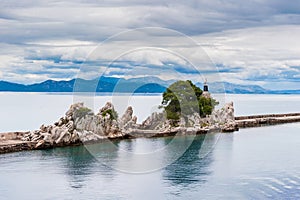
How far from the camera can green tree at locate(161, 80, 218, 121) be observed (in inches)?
2950

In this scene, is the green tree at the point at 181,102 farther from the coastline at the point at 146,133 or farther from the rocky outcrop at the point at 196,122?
the coastline at the point at 146,133

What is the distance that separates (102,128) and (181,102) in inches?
569

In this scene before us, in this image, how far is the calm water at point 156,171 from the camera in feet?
121

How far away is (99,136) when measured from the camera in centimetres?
6303

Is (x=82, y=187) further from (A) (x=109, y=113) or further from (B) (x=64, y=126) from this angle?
(A) (x=109, y=113)

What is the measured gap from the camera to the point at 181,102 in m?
75.2

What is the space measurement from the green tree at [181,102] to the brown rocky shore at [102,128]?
0.86 m

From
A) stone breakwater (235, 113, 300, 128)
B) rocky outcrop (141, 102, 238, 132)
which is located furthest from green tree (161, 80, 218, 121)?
stone breakwater (235, 113, 300, 128)

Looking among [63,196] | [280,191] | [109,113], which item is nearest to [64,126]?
[109,113]

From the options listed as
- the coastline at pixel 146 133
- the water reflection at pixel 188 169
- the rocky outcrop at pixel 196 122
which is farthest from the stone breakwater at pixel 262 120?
the water reflection at pixel 188 169

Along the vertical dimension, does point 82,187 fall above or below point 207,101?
below

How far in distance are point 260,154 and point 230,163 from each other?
723cm

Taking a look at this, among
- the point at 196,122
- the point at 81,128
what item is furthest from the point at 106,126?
the point at 196,122

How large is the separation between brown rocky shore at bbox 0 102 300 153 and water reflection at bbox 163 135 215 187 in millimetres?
10658
